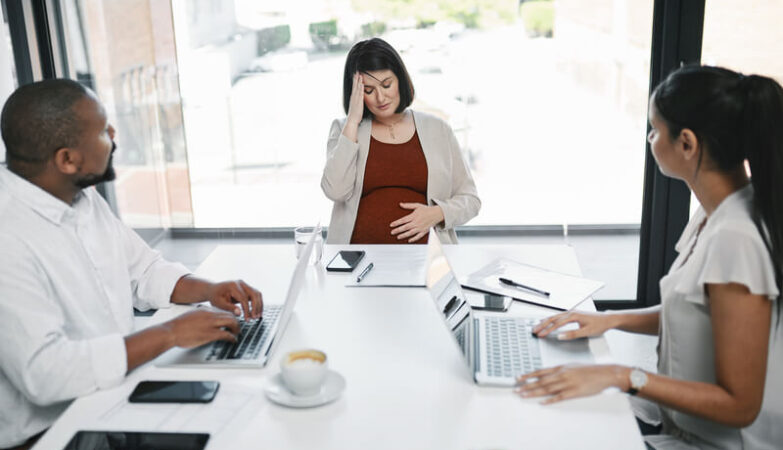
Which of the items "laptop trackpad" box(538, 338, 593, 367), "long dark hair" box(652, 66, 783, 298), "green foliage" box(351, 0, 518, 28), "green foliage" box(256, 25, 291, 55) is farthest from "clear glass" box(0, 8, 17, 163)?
"long dark hair" box(652, 66, 783, 298)

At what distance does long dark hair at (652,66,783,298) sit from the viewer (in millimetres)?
Result: 1399

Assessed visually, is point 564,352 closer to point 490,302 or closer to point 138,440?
point 490,302

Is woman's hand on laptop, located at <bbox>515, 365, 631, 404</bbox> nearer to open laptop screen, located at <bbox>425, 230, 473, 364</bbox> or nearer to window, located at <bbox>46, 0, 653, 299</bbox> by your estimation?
open laptop screen, located at <bbox>425, 230, 473, 364</bbox>

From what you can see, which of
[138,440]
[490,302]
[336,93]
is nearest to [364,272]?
[490,302]

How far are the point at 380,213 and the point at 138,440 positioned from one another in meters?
1.38

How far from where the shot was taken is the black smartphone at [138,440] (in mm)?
1293

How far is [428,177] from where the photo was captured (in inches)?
101

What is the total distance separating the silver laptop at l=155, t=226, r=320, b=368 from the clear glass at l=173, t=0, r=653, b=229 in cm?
175

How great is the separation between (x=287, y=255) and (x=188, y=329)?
2.34 ft

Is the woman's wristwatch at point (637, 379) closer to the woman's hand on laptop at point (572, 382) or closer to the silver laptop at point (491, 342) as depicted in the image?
the woman's hand on laptop at point (572, 382)

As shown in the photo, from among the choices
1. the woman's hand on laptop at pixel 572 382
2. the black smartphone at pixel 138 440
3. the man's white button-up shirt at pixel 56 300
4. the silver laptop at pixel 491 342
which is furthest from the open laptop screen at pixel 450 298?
the man's white button-up shirt at pixel 56 300

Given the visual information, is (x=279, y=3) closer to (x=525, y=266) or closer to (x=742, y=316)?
(x=525, y=266)

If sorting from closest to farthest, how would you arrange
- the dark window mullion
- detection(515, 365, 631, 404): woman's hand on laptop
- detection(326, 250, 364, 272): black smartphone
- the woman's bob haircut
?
detection(515, 365, 631, 404): woman's hand on laptop < detection(326, 250, 364, 272): black smartphone < the woman's bob haircut < the dark window mullion

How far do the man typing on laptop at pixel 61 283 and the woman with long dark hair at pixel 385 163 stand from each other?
0.84m
